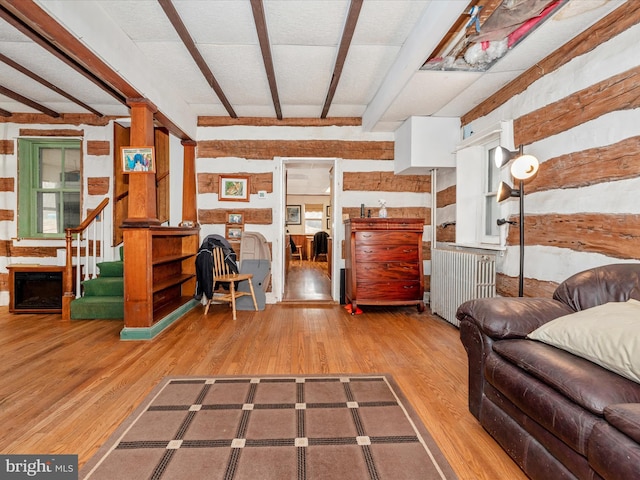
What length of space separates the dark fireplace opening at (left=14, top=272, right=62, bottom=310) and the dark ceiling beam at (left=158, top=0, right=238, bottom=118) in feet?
9.93

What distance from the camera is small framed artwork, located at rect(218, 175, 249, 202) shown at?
5.16 m

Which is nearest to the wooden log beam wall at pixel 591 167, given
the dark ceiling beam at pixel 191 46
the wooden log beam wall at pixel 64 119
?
the dark ceiling beam at pixel 191 46

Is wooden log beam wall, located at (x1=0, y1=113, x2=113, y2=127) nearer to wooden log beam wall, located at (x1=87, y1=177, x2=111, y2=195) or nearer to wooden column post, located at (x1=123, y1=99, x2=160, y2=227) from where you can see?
wooden log beam wall, located at (x1=87, y1=177, x2=111, y2=195)

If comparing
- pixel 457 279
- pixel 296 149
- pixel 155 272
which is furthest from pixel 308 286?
pixel 457 279

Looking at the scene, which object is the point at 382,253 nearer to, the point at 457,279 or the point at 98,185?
the point at 457,279

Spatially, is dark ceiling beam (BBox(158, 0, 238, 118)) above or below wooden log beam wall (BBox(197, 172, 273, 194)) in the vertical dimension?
above

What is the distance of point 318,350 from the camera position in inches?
125

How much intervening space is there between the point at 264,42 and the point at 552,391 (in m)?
3.15

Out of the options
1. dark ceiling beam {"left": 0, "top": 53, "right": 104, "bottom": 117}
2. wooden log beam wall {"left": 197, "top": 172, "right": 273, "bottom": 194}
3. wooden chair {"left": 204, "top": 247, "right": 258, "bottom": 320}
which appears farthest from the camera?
wooden log beam wall {"left": 197, "top": 172, "right": 273, "bottom": 194}

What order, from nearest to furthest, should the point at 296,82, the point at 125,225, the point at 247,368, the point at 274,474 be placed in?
the point at 274,474 → the point at 247,368 → the point at 125,225 → the point at 296,82

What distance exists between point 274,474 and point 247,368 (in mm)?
1246

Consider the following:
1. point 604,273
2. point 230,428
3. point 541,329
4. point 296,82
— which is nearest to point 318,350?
point 230,428

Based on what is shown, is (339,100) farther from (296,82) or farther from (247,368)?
(247,368)

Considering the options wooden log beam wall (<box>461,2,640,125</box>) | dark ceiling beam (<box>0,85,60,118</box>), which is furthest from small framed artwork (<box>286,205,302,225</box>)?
wooden log beam wall (<box>461,2,640,125</box>)
